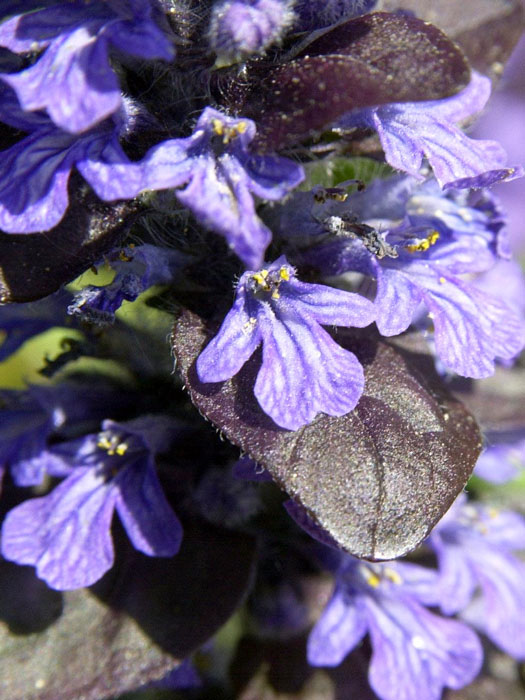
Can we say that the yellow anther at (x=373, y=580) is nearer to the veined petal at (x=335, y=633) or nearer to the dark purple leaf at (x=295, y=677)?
the veined petal at (x=335, y=633)

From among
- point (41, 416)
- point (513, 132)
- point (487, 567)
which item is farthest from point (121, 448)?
point (513, 132)

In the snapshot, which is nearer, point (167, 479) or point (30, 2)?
point (30, 2)

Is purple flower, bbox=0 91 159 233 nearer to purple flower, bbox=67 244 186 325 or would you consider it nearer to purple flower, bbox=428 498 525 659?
purple flower, bbox=67 244 186 325

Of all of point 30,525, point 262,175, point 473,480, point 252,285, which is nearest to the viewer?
point 262,175

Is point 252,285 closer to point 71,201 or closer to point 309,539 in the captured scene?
point 71,201

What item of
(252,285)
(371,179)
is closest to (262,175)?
(252,285)

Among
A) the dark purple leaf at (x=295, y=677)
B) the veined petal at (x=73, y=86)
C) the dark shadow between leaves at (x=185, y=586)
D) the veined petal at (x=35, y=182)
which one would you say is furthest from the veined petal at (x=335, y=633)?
the veined petal at (x=73, y=86)

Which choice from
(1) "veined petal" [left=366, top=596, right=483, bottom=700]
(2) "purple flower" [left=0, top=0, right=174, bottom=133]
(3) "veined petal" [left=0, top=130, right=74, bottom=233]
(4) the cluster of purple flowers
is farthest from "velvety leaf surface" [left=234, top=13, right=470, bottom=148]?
(1) "veined petal" [left=366, top=596, right=483, bottom=700]
